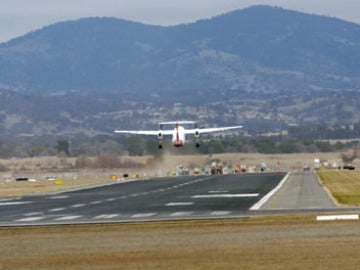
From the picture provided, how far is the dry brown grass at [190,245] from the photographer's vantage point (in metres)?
27.9

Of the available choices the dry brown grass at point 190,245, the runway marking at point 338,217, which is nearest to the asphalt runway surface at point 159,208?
the runway marking at point 338,217

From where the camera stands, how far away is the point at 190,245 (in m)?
32.4

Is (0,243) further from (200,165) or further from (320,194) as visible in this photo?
(200,165)

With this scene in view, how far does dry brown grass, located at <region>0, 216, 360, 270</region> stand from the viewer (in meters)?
27.9

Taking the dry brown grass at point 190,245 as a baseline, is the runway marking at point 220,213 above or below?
above

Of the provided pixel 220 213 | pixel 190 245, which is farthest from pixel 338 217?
pixel 190 245

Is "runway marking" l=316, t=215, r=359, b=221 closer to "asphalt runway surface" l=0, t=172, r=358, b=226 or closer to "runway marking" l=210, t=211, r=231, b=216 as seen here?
"asphalt runway surface" l=0, t=172, r=358, b=226

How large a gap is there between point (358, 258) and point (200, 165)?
413ft

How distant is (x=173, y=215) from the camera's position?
47594 millimetres

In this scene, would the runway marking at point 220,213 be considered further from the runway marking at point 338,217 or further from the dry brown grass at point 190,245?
the runway marking at point 338,217

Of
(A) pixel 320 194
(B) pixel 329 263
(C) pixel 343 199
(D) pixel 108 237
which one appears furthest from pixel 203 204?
(B) pixel 329 263

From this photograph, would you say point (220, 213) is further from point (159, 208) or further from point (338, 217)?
point (338, 217)

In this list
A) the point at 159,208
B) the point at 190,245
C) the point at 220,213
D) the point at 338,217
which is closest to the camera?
the point at 190,245

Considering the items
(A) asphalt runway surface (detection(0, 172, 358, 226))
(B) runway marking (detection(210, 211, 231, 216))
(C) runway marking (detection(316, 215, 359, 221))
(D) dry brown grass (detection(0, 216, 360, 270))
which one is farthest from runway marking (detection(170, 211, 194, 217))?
(C) runway marking (detection(316, 215, 359, 221))
